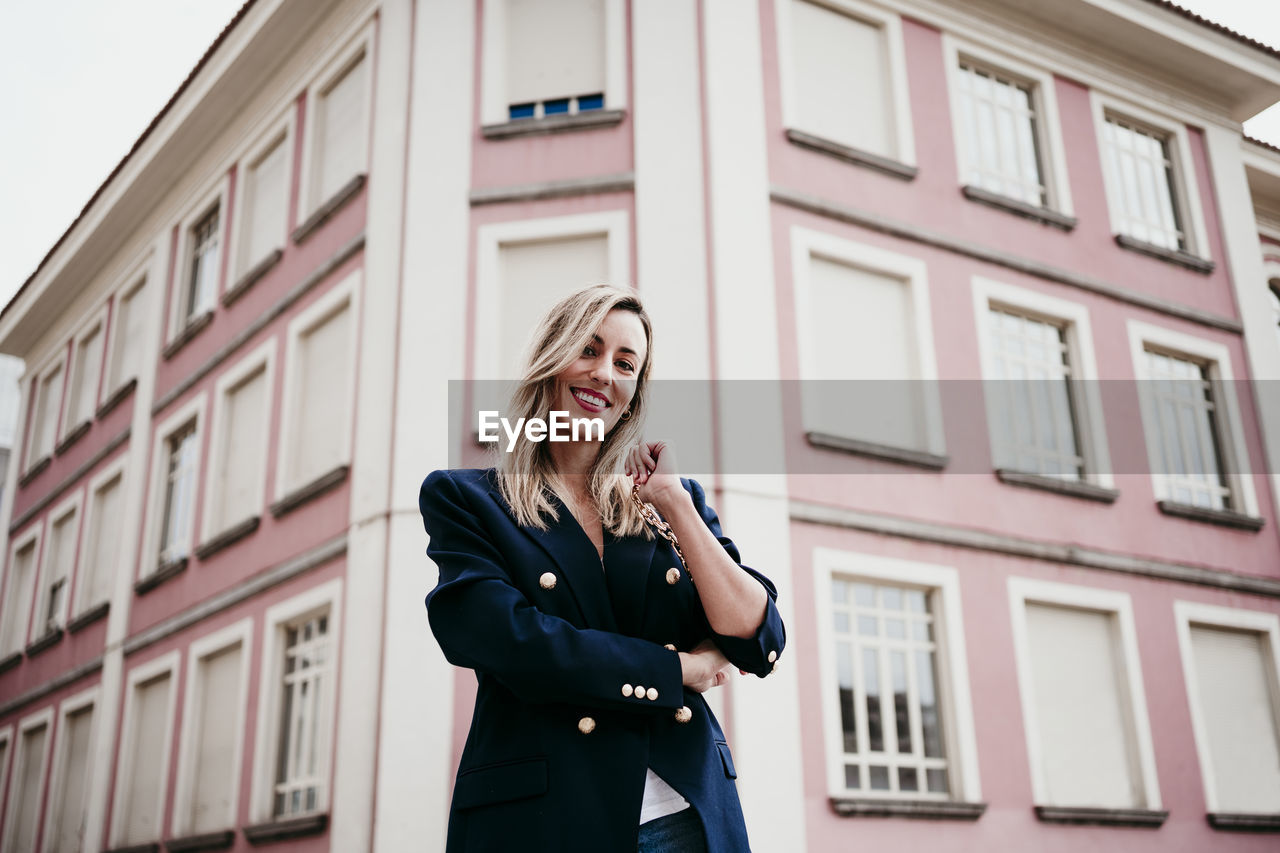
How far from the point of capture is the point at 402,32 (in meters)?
12.4

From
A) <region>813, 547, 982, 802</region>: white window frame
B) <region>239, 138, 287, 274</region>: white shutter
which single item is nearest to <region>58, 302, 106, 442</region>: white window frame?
<region>239, 138, 287, 274</region>: white shutter

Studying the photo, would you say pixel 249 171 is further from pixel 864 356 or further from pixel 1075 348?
pixel 1075 348

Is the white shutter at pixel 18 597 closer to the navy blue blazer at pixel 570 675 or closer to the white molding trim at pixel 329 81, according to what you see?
the white molding trim at pixel 329 81

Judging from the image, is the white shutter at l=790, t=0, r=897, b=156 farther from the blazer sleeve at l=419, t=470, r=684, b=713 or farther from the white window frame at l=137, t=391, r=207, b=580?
the blazer sleeve at l=419, t=470, r=684, b=713

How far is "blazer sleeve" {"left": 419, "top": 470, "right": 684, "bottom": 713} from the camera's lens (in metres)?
2.06

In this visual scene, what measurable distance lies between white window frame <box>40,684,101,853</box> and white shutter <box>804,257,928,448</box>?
10.5 metres

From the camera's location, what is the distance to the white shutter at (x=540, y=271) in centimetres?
1124

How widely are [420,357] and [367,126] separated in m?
3.21

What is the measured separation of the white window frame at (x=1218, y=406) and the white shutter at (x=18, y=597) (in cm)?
1660

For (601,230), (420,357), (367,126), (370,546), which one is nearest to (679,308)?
(601,230)

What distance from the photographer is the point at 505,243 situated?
37.4 feet

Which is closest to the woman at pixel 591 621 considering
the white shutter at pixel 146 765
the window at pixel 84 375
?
the white shutter at pixel 146 765

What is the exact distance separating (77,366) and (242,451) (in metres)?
7.86

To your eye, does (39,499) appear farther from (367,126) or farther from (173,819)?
(367,126)
